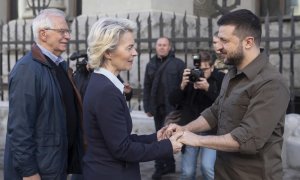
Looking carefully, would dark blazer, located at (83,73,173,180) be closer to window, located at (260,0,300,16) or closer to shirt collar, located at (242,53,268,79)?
shirt collar, located at (242,53,268,79)

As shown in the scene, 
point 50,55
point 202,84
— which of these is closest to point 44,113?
point 50,55

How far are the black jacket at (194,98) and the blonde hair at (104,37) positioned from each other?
2249mm

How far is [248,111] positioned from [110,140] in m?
0.72

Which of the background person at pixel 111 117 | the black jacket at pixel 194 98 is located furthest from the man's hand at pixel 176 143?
the black jacket at pixel 194 98

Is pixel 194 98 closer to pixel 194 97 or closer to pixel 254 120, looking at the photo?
pixel 194 97

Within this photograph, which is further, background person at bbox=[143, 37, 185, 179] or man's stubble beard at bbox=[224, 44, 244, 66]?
background person at bbox=[143, 37, 185, 179]

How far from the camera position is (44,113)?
10.9ft

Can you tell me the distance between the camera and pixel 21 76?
10.8ft

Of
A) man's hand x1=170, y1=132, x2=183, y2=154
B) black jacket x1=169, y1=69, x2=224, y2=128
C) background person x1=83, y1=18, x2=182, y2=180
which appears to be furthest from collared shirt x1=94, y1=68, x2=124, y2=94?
black jacket x1=169, y1=69, x2=224, y2=128

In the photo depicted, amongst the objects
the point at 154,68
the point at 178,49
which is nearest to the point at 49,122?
the point at 154,68

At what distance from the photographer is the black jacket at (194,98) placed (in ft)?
16.3

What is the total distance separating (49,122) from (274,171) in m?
1.47

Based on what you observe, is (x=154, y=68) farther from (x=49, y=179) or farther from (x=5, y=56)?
(x=5, y=56)

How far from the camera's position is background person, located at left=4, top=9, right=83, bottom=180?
3.22 meters
